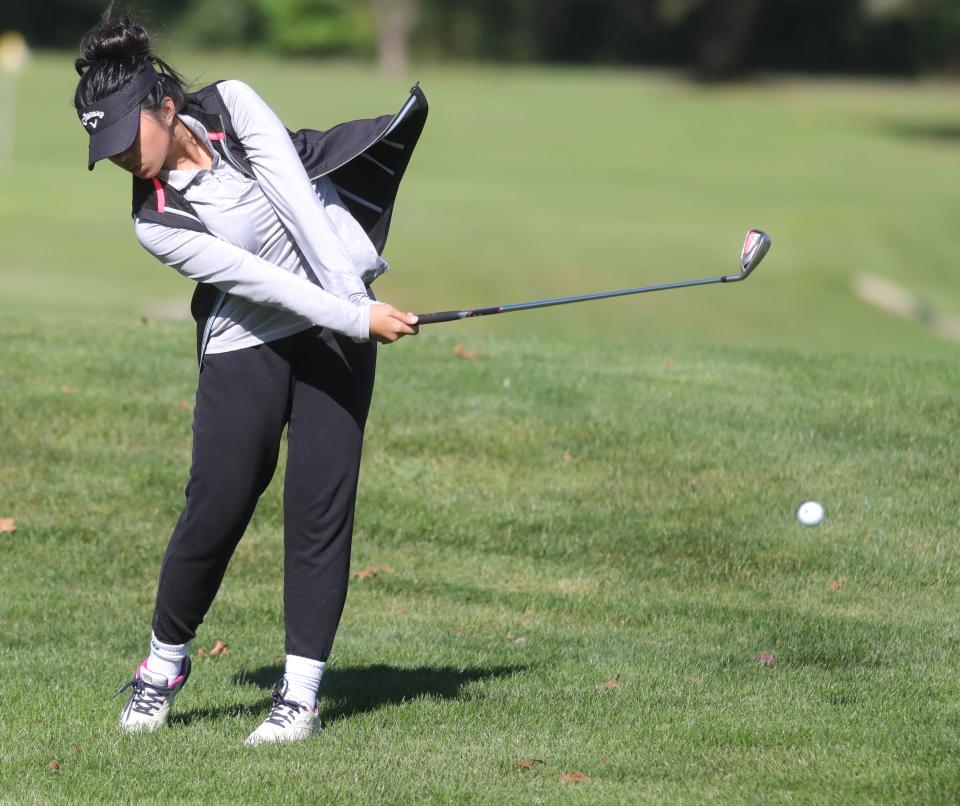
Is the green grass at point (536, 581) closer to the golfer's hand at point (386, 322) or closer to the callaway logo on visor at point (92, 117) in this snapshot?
the golfer's hand at point (386, 322)

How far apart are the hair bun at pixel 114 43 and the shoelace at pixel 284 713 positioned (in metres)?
2.09

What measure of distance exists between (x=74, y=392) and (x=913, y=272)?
17.9 m

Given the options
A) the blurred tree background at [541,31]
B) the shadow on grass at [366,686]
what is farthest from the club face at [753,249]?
the blurred tree background at [541,31]

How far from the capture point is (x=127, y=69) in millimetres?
4508

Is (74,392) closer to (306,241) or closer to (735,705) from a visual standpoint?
(306,241)

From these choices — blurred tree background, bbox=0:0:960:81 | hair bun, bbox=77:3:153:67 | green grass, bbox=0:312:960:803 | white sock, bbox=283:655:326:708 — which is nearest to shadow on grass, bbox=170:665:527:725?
green grass, bbox=0:312:960:803

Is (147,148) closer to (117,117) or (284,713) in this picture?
(117,117)

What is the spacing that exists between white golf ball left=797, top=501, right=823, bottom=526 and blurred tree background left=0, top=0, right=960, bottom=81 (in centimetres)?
5771

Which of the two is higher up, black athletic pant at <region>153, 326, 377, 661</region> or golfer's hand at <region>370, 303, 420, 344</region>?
golfer's hand at <region>370, 303, 420, 344</region>

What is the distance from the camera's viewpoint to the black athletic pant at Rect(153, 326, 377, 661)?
4.69 m

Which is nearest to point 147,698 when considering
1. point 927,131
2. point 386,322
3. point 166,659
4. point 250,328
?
point 166,659

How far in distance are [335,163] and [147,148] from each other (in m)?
0.62

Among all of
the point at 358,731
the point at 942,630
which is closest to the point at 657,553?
the point at 942,630

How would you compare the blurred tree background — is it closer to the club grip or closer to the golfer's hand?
the club grip
